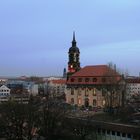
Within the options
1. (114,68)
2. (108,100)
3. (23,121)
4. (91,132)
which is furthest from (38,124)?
(114,68)

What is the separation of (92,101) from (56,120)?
33.5 m

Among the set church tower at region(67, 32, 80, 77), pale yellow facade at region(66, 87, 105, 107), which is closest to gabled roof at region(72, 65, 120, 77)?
pale yellow facade at region(66, 87, 105, 107)

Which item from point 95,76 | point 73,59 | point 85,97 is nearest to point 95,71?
point 95,76

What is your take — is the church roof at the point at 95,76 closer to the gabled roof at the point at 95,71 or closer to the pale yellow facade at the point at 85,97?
the gabled roof at the point at 95,71

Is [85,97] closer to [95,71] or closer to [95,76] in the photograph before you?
[95,76]

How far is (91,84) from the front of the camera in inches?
2717

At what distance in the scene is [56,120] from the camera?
35812 mm

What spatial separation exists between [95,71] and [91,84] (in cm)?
253

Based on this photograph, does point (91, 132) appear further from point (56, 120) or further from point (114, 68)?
point (114, 68)

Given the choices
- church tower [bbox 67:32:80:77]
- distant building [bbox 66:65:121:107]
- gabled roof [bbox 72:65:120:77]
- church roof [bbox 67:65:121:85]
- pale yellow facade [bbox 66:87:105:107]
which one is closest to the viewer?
church roof [bbox 67:65:121:85]

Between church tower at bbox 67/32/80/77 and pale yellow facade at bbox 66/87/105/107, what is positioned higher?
church tower at bbox 67/32/80/77

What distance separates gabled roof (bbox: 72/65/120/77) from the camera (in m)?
64.0

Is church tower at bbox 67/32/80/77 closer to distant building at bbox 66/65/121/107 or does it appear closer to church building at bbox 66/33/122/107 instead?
church building at bbox 66/33/122/107

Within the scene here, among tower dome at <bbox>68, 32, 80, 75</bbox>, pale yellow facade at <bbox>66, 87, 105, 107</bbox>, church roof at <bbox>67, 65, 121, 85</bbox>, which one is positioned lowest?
pale yellow facade at <bbox>66, 87, 105, 107</bbox>
